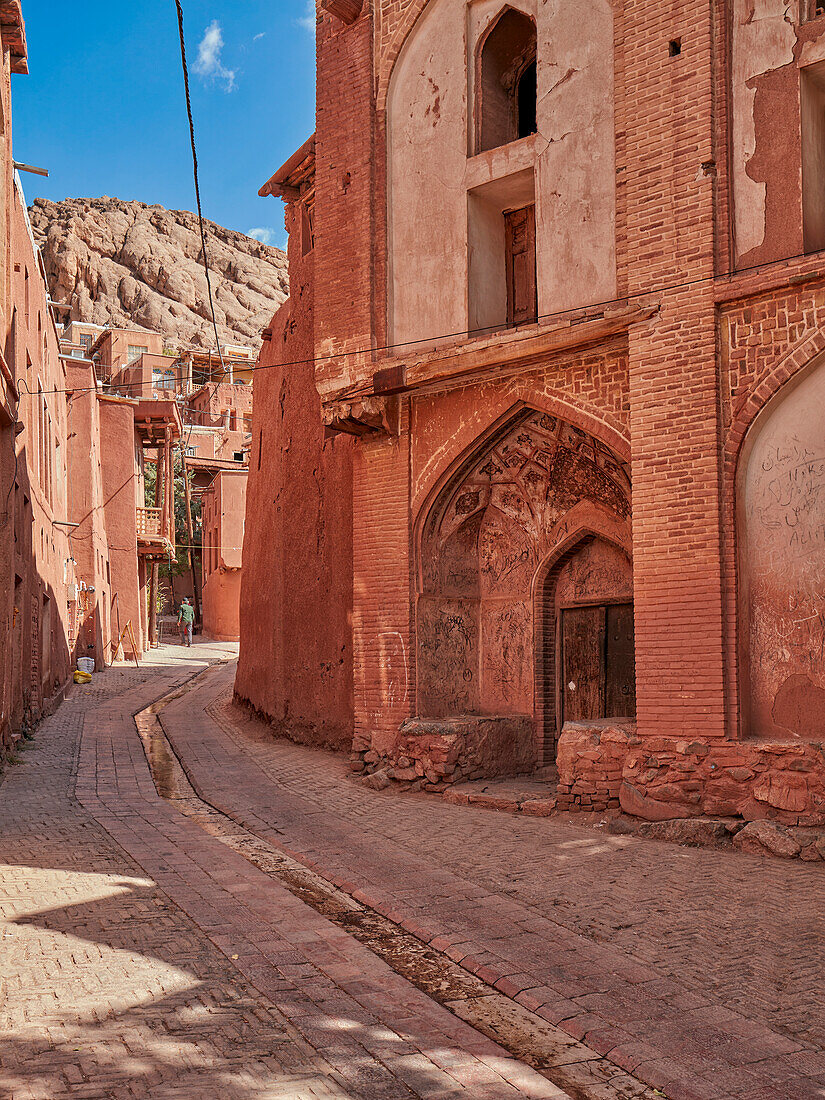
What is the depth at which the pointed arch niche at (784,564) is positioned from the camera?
8.59m

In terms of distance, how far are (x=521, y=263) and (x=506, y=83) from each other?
211 centimetres

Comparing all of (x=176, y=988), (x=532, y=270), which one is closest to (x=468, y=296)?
(x=532, y=270)

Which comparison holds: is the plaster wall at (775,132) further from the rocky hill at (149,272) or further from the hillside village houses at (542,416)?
the rocky hill at (149,272)

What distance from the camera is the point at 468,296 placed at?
11.4 meters

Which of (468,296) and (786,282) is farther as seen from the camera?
(468,296)

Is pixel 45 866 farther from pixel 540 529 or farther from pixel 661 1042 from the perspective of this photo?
pixel 540 529

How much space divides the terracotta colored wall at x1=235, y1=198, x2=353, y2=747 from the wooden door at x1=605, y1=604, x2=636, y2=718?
3552 mm

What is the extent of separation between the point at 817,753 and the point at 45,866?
239 inches

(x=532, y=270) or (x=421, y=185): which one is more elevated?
(x=421, y=185)

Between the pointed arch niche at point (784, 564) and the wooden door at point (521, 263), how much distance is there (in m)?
3.72

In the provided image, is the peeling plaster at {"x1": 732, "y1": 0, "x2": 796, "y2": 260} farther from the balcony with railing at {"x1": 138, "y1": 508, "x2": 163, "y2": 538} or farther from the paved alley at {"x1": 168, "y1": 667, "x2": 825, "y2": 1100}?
the balcony with railing at {"x1": 138, "y1": 508, "x2": 163, "y2": 538}

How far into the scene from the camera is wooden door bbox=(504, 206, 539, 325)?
38.7 ft

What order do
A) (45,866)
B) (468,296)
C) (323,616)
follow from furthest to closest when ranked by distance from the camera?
(323,616) < (468,296) < (45,866)

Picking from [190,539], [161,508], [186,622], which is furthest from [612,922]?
[190,539]
